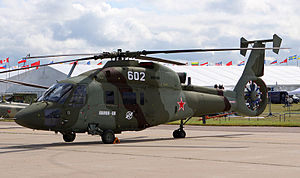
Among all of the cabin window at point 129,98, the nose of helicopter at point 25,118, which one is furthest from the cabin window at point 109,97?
the nose of helicopter at point 25,118

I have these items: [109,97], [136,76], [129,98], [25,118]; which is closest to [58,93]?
[25,118]

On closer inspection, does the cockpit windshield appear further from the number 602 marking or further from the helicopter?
the number 602 marking

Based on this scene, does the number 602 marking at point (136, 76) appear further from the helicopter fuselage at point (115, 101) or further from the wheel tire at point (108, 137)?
the wheel tire at point (108, 137)

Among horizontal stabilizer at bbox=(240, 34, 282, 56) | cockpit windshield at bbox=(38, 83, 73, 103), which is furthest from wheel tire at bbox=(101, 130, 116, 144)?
horizontal stabilizer at bbox=(240, 34, 282, 56)

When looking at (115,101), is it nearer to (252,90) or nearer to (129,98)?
(129,98)

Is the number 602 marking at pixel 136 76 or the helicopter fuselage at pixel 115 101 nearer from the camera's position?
the helicopter fuselage at pixel 115 101

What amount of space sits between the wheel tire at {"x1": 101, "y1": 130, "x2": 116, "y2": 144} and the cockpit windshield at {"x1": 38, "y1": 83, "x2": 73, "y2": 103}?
2302 mm

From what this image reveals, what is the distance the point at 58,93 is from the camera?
60.3 feet

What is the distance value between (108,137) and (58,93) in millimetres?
2792

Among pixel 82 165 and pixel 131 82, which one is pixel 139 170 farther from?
pixel 131 82

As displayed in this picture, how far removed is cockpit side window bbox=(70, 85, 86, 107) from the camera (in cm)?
1852

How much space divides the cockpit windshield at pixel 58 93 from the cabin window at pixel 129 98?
2566 mm

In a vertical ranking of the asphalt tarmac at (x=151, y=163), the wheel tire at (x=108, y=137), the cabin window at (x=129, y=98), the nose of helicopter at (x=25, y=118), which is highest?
the cabin window at (x=129, y=98)

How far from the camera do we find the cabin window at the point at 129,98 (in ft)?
65.7
